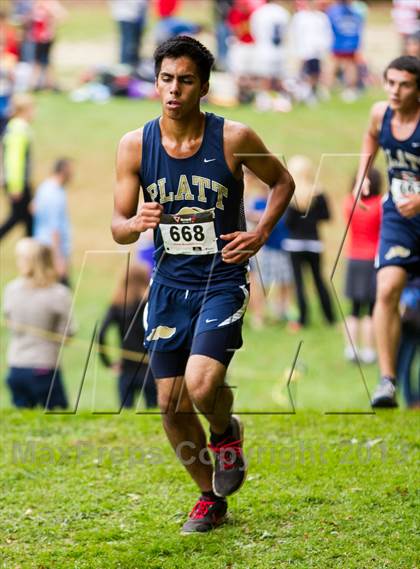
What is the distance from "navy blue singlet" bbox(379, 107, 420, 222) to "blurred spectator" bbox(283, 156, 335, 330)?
599 cm

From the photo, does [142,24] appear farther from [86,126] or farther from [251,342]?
[251,342]

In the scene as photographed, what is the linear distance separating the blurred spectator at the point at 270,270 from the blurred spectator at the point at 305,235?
0.41 feet

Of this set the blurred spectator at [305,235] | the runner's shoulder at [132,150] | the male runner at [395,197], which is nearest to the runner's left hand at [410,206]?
the male runner at [395,197]

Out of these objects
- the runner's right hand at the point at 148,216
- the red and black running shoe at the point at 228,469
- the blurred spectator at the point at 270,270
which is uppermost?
the runner's right hand at the point at 148,216

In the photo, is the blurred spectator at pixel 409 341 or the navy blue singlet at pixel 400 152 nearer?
the navy blue singlet at pixel 400 152

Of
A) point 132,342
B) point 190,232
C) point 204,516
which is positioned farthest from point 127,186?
point 132,342

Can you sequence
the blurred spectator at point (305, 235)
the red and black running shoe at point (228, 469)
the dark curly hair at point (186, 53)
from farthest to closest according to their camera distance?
the blurred spectator at point (305, 235) < the red and black running shoe at point (228, 469) < the dark curly hair at point (186, 53)

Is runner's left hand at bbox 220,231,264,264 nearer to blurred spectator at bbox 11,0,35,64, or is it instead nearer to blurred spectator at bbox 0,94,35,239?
blurred spectator at bbox 0,94,35,239

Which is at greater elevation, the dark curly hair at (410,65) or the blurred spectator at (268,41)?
the dark curly hair at (410,65)

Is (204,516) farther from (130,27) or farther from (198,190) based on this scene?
(130,27)

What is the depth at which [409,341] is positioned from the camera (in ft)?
33.2

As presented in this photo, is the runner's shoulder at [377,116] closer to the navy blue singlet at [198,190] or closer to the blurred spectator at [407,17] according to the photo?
the navy blue singlet at [198,190]

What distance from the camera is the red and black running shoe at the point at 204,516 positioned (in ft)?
19.9

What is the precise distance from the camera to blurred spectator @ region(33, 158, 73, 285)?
554 inches
